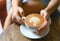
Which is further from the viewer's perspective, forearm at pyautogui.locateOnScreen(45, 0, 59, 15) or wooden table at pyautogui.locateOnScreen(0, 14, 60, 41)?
forearm at pyautogui.locateOnScreen(45, 0, 59, 15)

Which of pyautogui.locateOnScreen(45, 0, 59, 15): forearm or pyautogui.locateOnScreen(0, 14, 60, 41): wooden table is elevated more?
pyautogui.locateOnScreen(45, 0, 59, 15): forearm

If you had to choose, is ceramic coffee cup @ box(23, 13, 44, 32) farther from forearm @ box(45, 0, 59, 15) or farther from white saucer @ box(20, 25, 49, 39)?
forearm @ box(45, 0, 59, 15)

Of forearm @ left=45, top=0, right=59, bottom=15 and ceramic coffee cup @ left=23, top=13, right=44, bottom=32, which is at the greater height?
forearm @ left=45, top=0, right=59, bottom=15

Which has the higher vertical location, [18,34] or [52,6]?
[52,6]

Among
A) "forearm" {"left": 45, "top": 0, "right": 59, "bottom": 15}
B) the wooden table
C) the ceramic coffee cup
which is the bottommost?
the wooden table

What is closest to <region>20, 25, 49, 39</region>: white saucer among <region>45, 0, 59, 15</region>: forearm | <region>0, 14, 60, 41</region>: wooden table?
<region>0, 14, 60, 41</region>: wooden table

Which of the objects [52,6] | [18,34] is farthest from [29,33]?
[52,6]

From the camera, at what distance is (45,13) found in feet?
2.69

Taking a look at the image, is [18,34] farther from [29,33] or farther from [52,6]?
[52,6]

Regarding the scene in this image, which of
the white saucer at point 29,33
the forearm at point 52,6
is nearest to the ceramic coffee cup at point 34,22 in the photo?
the white saucer at point 29,33

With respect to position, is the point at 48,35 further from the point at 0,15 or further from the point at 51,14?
the point at 0,15

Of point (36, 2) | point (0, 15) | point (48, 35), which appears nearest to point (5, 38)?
point (48, 35)

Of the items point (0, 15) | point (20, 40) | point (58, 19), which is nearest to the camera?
point (20, 40)

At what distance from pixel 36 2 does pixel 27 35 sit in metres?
0.26
